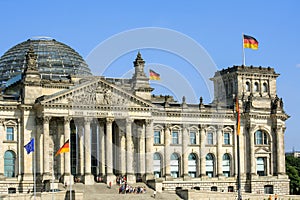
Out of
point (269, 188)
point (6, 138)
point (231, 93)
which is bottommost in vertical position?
point (269, 188)

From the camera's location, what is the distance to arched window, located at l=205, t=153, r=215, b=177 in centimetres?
11194

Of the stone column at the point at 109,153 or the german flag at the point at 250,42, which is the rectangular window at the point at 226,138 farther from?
the stone column at the point at 109,153

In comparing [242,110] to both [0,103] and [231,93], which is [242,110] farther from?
[0,103]

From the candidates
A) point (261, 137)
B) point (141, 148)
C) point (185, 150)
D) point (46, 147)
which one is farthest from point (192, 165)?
point (46, 147)

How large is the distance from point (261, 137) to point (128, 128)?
2639cm

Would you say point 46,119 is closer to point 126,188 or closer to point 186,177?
point 126,188

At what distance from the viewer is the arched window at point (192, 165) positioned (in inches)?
4348

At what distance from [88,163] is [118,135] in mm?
7231

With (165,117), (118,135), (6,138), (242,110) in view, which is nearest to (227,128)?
(242,110)

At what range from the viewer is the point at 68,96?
95875 millimetres

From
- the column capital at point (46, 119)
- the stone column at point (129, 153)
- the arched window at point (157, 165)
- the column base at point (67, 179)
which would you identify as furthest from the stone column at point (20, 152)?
the arched window at point (157, 165)

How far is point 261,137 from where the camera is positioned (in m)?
116

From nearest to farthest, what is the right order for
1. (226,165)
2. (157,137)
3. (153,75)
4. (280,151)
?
(157,137)
(153,75)
(226,165)
(280,151)

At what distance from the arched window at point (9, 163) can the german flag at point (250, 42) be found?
38855 mm
